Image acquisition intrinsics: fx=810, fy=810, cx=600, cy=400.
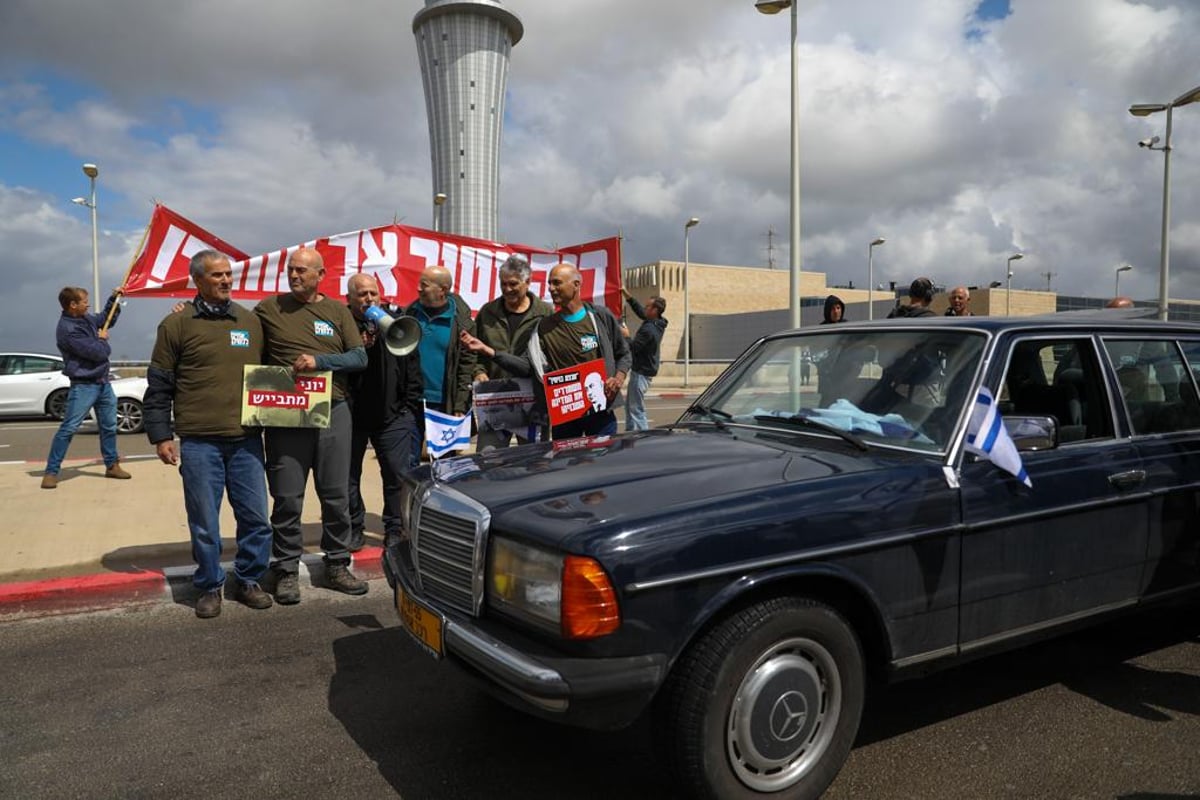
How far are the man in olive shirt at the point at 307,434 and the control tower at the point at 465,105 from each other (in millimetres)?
63552

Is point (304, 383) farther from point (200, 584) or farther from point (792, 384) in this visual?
point (792, 384)

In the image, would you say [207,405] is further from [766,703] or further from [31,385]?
[31,385]

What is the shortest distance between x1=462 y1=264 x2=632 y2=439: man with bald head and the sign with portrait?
1.17m

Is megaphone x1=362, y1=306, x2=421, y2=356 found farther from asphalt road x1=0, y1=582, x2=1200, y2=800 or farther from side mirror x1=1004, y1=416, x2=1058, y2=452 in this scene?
side mirror x1=1004, y1=416, x2=1058, y2=452

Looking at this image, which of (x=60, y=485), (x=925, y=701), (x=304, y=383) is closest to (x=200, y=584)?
(x=304, y=383)

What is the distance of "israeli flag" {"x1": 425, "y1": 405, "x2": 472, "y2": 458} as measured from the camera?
18.4 feet

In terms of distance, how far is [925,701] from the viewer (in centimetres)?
355

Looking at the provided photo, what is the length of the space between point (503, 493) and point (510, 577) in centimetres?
36

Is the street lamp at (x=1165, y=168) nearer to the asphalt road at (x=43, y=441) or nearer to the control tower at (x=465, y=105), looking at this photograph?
the asphalt road at (x=43, y=441)

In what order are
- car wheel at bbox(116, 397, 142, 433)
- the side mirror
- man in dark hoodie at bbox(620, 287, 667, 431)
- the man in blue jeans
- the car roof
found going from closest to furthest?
the side mirror < the car roof < the man in blue jeans < man in dark hoodie at bbox(620, 287, 667, 431) < car wheel at bbox(116, 397, 142, 433)

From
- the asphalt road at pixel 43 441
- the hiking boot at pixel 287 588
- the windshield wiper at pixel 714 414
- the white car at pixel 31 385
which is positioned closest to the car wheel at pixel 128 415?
the asphalt road at pixel 43 441

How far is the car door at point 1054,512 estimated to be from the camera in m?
2.99

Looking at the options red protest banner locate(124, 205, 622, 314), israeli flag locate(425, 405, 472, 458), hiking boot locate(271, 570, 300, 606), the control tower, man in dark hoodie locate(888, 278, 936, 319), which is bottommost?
hiking boot locate(271, 570, 300, 606)

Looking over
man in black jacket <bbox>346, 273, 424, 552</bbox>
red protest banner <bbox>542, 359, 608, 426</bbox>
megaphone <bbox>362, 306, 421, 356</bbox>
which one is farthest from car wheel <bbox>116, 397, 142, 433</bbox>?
red protest banner <bbox>542, 359, 608, 426</bbox>
